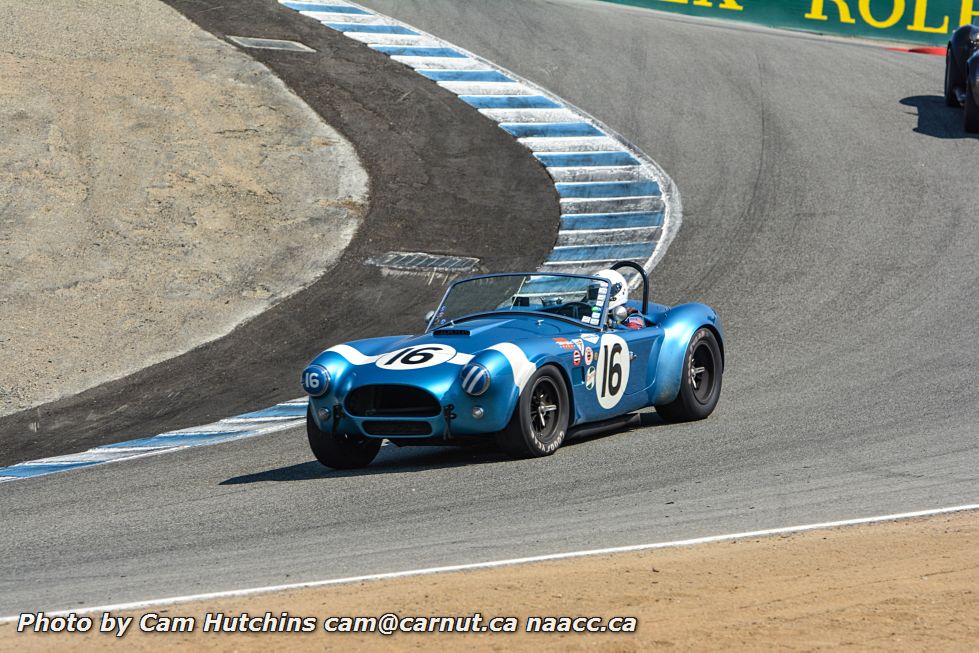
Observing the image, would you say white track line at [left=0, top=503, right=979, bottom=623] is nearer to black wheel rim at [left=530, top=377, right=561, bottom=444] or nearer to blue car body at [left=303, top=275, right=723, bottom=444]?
blue car body at [left=303, top=275, right=723, bottom=444]

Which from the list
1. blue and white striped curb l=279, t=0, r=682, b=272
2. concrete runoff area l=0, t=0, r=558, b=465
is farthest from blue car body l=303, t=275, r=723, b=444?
blue and white striped curb l=279, t=0, r=682, b=272

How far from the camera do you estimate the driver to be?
29.2 ft

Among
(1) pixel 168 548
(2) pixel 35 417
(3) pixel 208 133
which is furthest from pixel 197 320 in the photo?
(1) pixel 168 548

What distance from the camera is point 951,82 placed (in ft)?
65.2

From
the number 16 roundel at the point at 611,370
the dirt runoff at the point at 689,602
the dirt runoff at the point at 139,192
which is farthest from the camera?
the dirt runoff at the point at 139,192

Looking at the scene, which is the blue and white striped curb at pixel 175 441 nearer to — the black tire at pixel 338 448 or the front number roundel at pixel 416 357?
the black tire at pixel 338 448

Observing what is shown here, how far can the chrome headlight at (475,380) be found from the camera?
24.8ft

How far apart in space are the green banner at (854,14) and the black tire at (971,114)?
794cm

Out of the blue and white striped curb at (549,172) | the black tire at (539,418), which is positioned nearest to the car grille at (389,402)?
the black tire at (539,418)

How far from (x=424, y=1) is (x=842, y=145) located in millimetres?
8809

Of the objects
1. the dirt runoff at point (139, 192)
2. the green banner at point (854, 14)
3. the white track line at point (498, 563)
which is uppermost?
the green banner at point (854, 14)

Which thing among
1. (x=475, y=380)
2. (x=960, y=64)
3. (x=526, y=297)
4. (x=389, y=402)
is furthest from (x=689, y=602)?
(x=960, y=64)

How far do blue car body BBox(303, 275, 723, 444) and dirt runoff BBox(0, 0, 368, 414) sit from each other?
193 inches

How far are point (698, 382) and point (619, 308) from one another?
3.87ft
